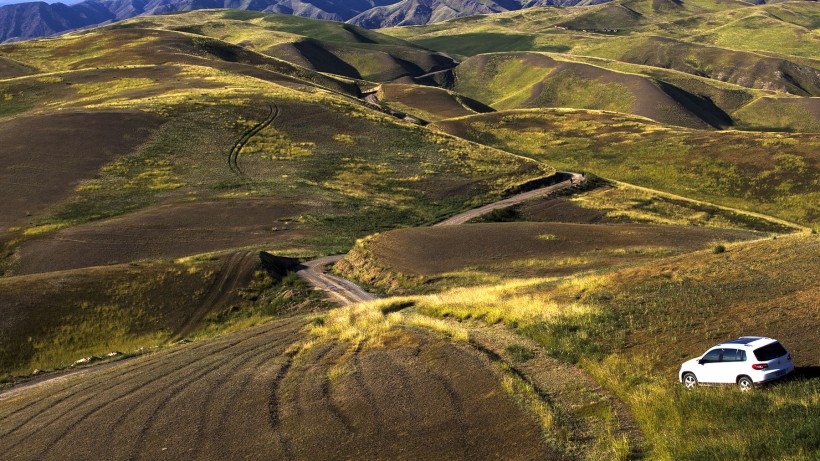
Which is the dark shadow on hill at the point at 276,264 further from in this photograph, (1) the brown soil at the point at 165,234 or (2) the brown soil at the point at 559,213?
(2) the brown soil at the point at 559,213

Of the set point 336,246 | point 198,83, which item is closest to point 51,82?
point 198,83

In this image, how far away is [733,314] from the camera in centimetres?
1922

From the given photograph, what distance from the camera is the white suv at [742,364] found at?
13898mm

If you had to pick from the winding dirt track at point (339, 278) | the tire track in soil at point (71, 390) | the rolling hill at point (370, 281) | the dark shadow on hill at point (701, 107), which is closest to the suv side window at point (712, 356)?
the rolling hill at point (370, 281)

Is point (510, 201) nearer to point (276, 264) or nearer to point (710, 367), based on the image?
point (276, 264)

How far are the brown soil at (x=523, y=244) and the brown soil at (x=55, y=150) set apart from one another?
39549mm

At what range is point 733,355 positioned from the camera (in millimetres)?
14445

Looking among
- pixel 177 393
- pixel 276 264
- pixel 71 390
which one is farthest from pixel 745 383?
pixel 276 264

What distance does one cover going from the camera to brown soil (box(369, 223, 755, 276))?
43.3 m

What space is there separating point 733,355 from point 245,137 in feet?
276

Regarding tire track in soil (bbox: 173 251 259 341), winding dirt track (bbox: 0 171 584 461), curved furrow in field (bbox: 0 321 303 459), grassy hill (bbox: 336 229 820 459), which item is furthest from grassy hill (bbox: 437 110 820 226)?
curved furrow in field (bbox: 0 321 303 459)

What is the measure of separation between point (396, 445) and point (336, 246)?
41451 mm

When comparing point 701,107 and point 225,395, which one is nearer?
point 225,395

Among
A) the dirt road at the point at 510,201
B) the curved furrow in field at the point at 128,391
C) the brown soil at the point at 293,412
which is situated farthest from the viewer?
the dirt road at the point at 510,201
